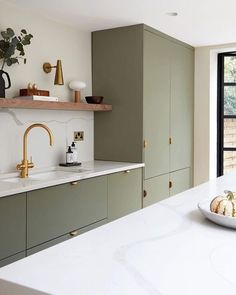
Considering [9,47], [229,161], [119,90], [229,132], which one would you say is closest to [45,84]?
[9,47]

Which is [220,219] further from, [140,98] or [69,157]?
[140,98]

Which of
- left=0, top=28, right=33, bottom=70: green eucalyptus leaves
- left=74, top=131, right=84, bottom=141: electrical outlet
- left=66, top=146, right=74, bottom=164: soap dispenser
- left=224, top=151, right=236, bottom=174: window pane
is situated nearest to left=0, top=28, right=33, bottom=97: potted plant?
left=0, top=28, right=33, bottom=70: green eucalyptus leaves

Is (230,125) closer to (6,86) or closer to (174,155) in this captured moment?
(174,155)

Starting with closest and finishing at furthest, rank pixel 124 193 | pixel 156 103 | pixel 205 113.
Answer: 1. pixel 124 193
2. pixel 156 103
3. pixel 205 113

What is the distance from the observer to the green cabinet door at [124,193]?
3186 millimetres

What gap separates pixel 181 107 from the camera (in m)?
4.31

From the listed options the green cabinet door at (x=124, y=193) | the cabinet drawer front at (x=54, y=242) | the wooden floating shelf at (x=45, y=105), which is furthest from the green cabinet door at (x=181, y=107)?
the cabinet drawer front at (x=54, y=242)

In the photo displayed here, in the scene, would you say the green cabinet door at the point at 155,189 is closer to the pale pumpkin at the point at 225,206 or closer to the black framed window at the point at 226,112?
the black framed window at the point at 226,112

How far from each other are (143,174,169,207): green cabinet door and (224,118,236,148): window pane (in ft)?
3.62

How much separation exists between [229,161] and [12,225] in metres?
3.19

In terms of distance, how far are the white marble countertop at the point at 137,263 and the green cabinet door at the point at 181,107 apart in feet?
9.44

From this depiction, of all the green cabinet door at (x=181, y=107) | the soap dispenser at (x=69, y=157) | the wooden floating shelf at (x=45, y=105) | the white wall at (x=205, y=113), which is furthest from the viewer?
the white wall at (x=205, y=113)

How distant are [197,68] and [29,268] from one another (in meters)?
4.03

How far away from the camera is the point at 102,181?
120 inches
